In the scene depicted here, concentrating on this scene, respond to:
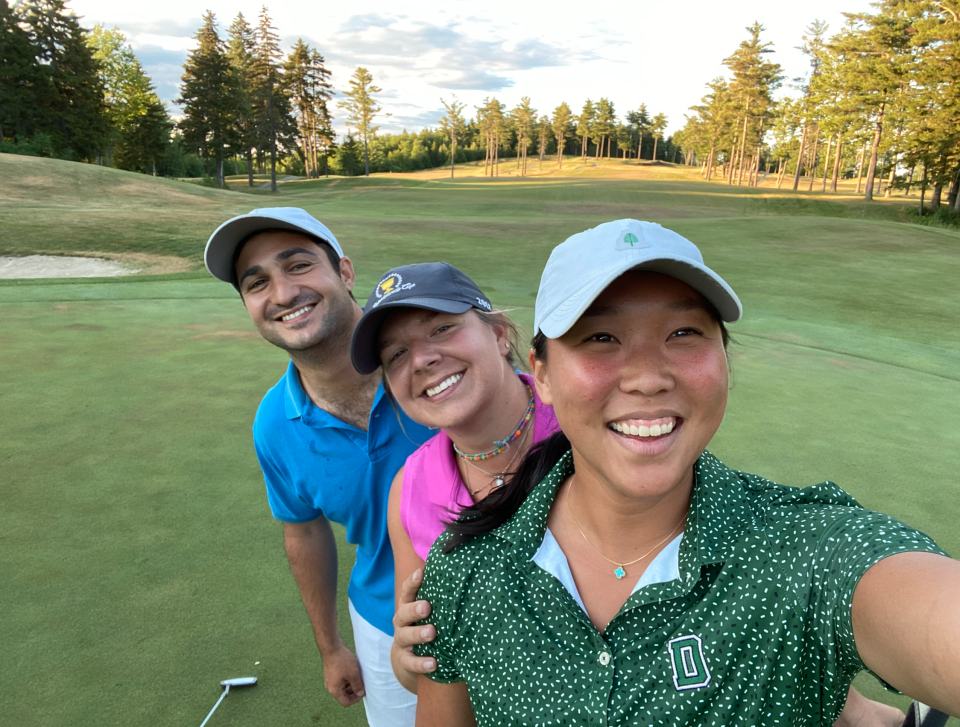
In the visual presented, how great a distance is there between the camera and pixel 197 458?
404 cm

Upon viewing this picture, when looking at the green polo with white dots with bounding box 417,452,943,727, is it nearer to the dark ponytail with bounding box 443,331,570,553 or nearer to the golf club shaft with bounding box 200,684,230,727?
the dark ponytail with bounding box 443,331,570,553

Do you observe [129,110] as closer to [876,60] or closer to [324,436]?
[876,60]

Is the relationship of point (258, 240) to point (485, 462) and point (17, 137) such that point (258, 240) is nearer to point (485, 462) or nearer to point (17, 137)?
point (485, 462)

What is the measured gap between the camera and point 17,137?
119ft

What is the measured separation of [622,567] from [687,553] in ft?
0.60

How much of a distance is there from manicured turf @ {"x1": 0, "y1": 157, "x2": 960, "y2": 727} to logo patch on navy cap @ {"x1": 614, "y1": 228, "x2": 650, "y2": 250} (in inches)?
76.4

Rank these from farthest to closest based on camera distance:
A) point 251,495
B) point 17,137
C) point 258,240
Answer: point 17,137, point 251,495, point 258,240

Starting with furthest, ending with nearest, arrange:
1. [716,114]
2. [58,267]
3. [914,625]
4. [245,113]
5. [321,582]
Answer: [716,114] < [245,113] < [58,267] < [321,582] < [914,625]

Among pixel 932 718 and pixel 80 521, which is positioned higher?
pixel 932 718

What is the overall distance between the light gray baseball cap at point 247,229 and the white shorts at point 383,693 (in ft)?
4.67

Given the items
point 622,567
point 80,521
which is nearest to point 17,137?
point 80,521

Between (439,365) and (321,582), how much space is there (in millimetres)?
1111

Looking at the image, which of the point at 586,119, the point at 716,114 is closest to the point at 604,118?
the point at 586,119

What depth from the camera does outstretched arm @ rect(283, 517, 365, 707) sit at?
2.37 metres
